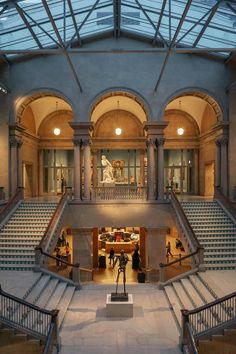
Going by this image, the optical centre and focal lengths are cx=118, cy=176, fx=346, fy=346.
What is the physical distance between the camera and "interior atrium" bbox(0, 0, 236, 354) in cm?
1012

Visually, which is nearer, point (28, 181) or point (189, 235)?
point (189, 235)

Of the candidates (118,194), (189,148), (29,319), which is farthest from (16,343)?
(189,148)

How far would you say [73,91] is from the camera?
1883 centimetres

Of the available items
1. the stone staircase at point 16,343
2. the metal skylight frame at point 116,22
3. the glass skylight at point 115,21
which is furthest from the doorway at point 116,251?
the glass skylight at point 115,21

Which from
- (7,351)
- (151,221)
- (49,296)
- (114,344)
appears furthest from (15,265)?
(151,221)

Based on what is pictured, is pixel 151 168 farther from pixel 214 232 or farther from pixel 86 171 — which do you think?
pixel 214 232

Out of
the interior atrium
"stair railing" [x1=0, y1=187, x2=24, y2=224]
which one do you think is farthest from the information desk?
"stair railing" [x1=0, y1=187, x2=24, y2=224]

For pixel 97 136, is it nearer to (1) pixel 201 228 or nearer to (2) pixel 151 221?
(2) pixel 151 221

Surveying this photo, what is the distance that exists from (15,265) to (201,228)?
8.47 meters

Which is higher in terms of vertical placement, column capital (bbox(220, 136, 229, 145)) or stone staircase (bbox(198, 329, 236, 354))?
column capital (bbox(220, 136, 229, 145))

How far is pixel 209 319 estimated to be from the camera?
9633 mm

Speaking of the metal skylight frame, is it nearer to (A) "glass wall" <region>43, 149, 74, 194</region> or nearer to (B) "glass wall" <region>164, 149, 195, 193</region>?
(A) "glass wall" <region>43, 149, 74, 194</region>

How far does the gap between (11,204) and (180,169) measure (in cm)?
1300

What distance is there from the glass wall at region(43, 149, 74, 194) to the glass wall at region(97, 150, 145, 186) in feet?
7.94
